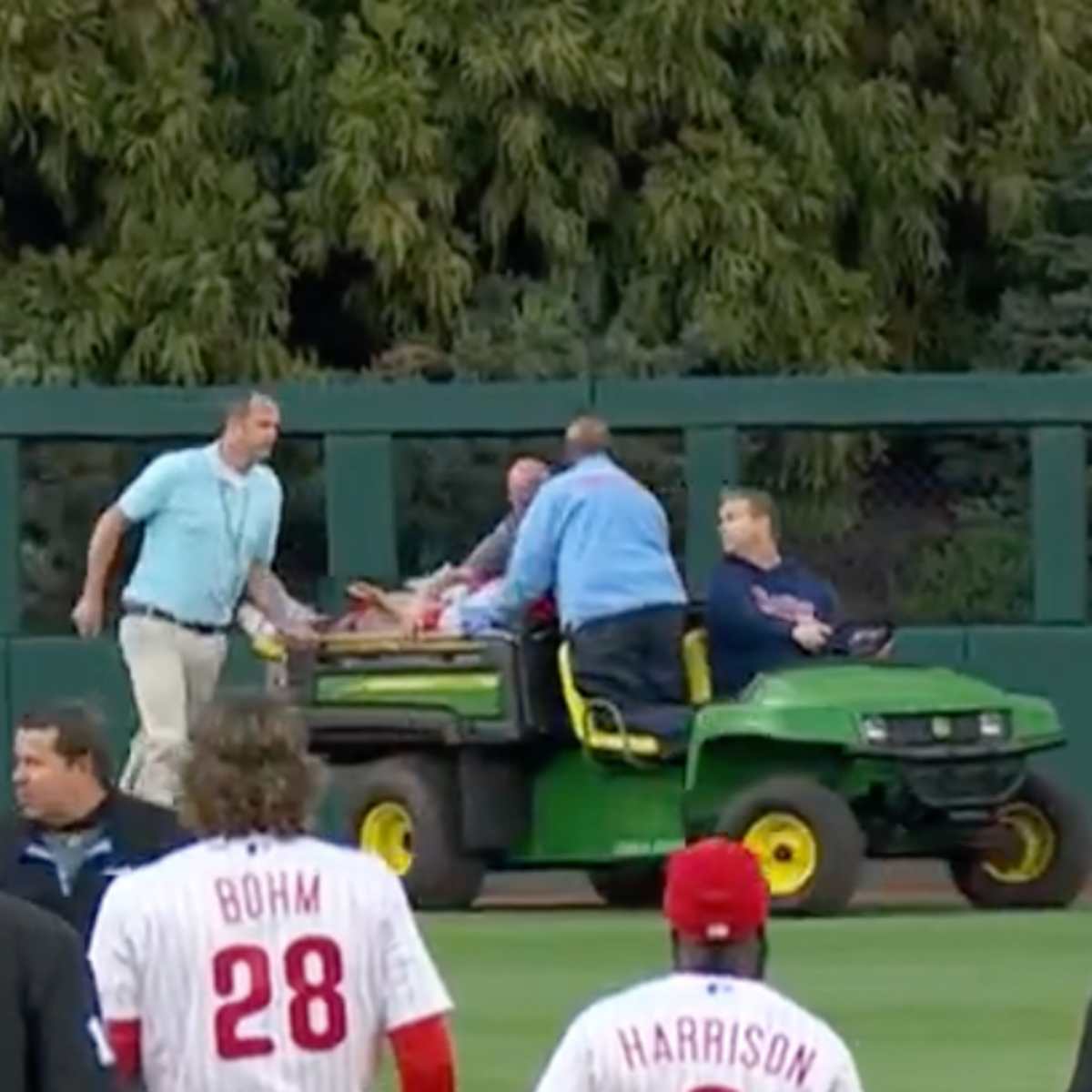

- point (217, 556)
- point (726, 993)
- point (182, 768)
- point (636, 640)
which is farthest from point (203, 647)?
point (726, 993)

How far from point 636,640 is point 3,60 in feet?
31.7

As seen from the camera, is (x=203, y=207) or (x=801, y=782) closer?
(x=801, y=782)

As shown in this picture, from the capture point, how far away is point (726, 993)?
698 cm

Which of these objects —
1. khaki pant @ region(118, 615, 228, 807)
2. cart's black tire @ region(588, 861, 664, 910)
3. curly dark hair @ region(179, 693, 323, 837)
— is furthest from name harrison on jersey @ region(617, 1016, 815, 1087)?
cart's black tire @ region(588, 861, 664, 910)

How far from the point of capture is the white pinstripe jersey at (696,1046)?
22.7ft

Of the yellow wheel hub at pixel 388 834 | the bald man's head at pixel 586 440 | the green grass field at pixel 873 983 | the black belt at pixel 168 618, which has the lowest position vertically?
the green grass field at pixel 873 983

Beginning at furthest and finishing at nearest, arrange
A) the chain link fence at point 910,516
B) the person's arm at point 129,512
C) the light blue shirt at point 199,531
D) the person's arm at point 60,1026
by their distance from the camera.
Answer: the chain link fence at point 910,516 < the light blue shirt at point 199,531 < the person's arm at point 129,512 < the person's arm at point 60,1026

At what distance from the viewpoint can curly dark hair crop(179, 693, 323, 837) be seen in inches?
310

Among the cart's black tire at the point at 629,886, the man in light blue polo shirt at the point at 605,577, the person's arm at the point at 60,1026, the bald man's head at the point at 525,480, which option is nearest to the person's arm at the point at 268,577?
the man in light blue polo shirt at the point at 605,577

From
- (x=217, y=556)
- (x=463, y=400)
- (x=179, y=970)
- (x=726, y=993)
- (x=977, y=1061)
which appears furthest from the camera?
(x=463, y=400)

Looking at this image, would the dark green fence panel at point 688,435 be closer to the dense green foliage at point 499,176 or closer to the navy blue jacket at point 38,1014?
the dense green foliage at point 499,176

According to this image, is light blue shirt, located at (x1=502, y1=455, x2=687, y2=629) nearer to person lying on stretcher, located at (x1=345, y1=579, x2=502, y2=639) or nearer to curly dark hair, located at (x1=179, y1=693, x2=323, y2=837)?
person lying on stretcher, located at (x1=345, y1=579, x2=502, y2=639)

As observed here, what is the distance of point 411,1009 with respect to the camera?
25.8 ft

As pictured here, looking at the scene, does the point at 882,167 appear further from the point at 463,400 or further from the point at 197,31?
the point at 463,400
